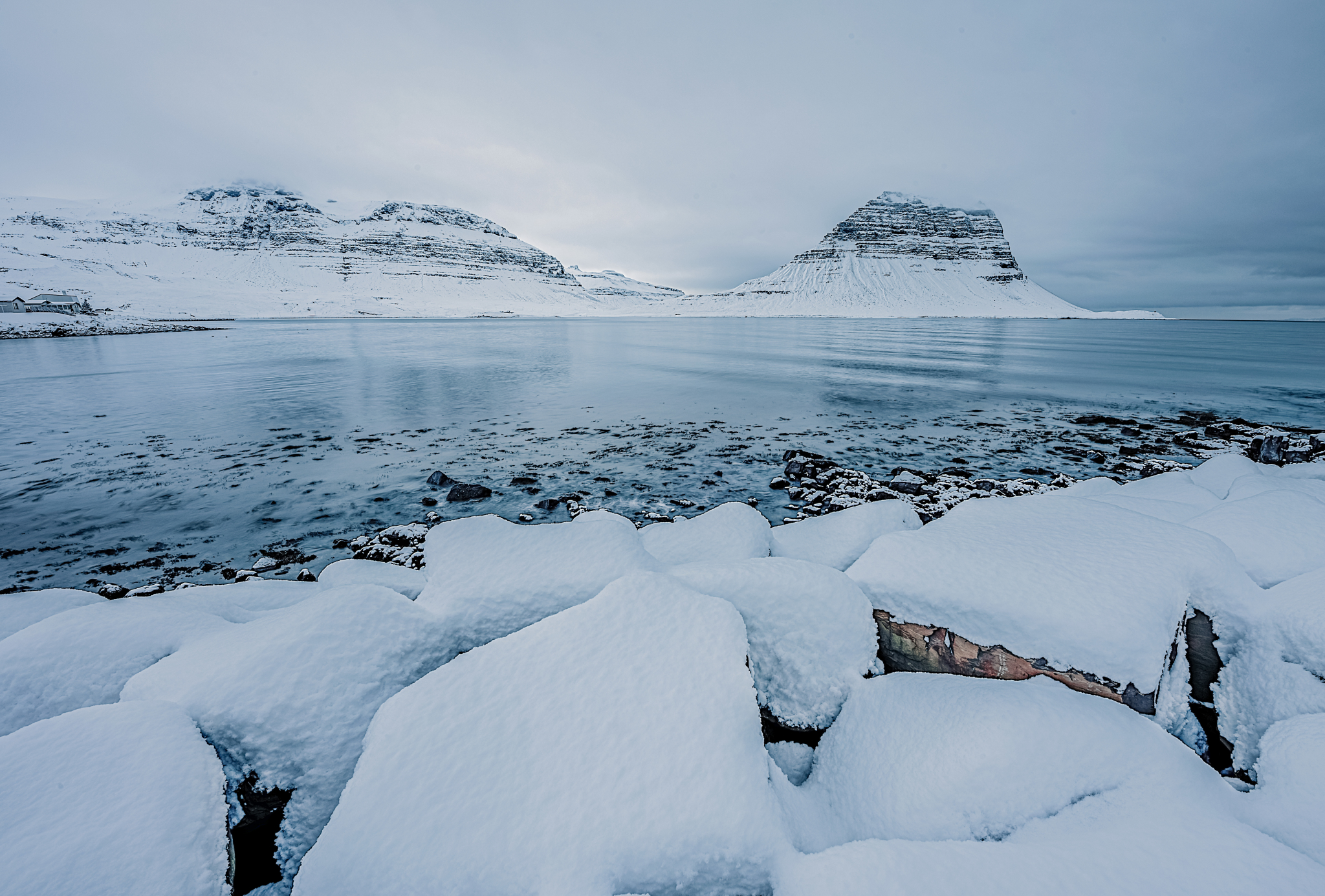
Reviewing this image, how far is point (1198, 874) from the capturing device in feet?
5.94

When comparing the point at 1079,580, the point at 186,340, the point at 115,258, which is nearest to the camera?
the point at 1079,580

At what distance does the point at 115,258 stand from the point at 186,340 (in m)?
131

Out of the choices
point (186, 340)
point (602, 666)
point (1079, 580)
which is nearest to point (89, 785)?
point (602, 666)

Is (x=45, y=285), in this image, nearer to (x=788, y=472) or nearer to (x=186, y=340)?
(x=186, y=340)

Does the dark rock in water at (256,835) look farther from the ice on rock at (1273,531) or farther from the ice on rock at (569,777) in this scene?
the ice on rock at (1273,531)

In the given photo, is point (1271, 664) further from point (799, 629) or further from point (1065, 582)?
point (799, 629)

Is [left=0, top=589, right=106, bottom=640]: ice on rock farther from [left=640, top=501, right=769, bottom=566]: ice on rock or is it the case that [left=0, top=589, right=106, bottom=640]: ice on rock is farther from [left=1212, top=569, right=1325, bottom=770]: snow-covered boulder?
[left=1212, top=569, right=1325, bottom=770]: snow-covered boulder

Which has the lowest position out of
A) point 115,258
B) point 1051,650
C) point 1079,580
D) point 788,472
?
point 788,472

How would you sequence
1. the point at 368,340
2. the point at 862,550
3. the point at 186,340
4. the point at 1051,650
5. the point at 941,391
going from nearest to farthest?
the point at 1051,650 → the point at 862,550 → the point at 941,391 → the point at 186,340 → the point at 368,340

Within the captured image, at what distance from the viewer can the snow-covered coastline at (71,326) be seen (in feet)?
139

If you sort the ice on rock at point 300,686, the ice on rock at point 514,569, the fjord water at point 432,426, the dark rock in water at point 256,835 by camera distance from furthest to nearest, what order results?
the fjord water at point 432,426 → the ice on rock at point 514,569 → the ice on rock at point 300,686 → the dark rock in water at point 256,835

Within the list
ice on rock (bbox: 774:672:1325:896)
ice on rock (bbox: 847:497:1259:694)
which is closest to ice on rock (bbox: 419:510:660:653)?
ice on rock (bbox: 774:672:1325:896)

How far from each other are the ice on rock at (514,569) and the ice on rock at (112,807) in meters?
1.31

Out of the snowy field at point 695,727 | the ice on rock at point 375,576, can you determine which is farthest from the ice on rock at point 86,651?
the ice on rock at point 375,576
